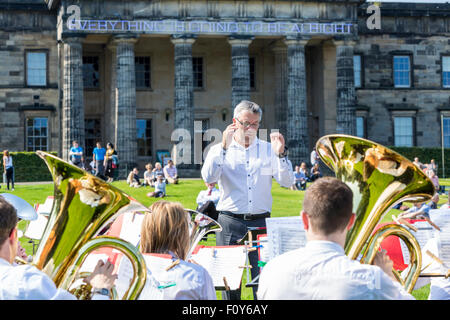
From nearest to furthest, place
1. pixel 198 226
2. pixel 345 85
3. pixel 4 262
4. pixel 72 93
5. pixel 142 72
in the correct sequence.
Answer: pixel 4 262 → pixel 198 226 → pixel 72 93 → pixel 345 85 → pixel 142 72

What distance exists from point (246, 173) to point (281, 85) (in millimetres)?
35143

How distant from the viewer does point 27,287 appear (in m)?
3.49

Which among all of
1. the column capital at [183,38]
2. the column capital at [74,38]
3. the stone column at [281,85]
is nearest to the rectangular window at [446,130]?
the stone column at [281,85]

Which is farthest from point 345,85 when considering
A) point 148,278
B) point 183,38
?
point 148,278

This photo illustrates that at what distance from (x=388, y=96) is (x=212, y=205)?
111 feet

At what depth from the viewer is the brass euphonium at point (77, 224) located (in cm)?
432

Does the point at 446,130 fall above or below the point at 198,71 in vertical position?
below

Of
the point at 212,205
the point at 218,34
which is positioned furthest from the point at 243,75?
the point at 212,205

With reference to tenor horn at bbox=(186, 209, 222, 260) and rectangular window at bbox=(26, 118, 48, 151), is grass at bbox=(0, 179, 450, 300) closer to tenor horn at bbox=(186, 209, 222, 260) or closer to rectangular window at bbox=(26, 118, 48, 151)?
rectangular window at bbox=(26, 118, 48, 151)

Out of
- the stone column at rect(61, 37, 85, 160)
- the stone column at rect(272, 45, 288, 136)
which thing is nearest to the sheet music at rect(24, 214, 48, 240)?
the stone column at rect(61, 37, 85, 160)

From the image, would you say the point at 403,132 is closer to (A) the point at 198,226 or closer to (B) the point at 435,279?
(B) the point at 435,279

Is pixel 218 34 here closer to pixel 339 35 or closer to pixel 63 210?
pixel 339 35

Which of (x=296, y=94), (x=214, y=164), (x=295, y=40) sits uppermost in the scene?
(x=295, y=40)
